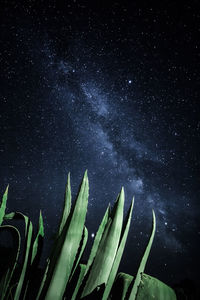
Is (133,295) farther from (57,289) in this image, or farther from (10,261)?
(10,261)

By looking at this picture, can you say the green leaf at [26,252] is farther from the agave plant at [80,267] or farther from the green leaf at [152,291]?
the green leaf at [152,291]

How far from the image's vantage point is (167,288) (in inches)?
17.3

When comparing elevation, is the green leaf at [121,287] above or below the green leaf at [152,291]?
below

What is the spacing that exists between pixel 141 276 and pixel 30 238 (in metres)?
0.32

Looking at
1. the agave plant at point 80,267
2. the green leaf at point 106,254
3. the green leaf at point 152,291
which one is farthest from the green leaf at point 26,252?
the green leaf at point 152,291

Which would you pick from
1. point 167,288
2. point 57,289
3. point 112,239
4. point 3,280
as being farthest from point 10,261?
point 167,288

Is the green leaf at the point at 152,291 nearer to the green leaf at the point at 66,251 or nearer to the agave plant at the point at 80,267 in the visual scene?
the agave plant at the point at 80,267

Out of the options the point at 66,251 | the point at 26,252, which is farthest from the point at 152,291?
the point at 26,252

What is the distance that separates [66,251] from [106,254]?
104 millimetres

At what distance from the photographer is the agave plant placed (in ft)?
1.41

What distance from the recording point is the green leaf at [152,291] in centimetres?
42

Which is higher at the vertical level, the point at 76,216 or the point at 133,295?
the point at 76,216

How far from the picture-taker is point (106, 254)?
487mm

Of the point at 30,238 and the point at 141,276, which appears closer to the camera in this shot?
the point at 141,276
